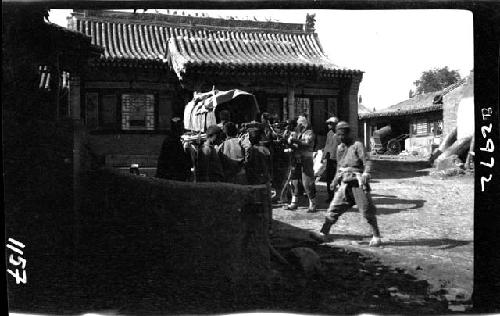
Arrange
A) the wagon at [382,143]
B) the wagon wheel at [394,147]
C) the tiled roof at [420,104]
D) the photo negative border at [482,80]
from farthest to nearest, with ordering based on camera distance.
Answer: the wagon wheel at [394,147]
the wagon at [382,143]
the tiled roof at [420,104]
the photo negative border at [482,80]

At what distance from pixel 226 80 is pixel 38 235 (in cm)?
229

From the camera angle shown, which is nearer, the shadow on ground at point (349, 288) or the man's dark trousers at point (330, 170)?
the shadow on ground at point (349, 288)

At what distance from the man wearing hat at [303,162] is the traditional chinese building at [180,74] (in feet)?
0.48

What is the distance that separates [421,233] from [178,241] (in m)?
2.34

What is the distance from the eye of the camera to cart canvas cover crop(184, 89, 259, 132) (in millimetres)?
4211

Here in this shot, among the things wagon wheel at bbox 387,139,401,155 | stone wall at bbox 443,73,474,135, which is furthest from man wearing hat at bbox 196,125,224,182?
wagon wheel at bbox 387,139,401,155

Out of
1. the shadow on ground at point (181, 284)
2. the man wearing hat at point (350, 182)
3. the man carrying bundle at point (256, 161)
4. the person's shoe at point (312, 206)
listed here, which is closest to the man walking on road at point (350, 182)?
the man wearing hat at point (350, 182)

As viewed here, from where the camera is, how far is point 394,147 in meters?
6.73

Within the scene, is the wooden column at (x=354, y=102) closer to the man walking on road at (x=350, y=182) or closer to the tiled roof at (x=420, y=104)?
the man walking on road at (x=350, y=182)

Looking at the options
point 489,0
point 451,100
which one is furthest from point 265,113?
point 489,0

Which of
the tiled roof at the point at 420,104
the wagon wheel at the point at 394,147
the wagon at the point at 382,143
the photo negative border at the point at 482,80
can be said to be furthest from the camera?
the wagon wheel at the point at 394,147

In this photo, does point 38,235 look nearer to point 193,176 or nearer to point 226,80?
point 193,176

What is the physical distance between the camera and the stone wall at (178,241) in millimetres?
3857

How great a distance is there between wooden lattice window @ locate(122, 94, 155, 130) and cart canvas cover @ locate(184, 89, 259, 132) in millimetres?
359
